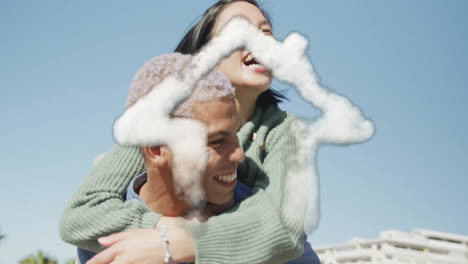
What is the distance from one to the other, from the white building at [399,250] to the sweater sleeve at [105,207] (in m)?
3.37

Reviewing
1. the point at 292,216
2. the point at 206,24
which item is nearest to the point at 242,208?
the point at 292,216

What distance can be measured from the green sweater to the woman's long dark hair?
169 millimetres

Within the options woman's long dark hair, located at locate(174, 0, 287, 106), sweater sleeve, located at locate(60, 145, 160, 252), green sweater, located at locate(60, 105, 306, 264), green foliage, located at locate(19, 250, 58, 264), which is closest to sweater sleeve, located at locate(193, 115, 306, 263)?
green sweater, located at locate(60, 105, 306, 264)

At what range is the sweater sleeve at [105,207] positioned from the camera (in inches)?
62.7

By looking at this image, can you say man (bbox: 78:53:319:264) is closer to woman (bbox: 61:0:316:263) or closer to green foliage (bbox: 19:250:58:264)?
woman (bbox: 61:0:316:263)

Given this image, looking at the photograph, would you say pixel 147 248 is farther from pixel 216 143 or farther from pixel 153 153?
pixel 216 143

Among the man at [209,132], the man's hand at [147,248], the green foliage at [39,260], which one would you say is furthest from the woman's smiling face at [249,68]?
the green foliage at [39,260]

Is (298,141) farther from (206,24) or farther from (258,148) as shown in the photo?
(206,24)

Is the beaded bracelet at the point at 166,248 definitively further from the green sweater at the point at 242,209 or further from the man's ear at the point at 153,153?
the man's ear at the point at 153,153

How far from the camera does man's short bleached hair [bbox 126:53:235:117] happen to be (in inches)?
52.6

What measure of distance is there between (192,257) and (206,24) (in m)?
0.92

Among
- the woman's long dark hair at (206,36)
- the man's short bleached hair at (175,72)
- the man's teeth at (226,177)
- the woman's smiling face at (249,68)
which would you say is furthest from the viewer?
the woman's long dark hair at (206,36)

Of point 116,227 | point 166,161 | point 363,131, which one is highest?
point 363,131

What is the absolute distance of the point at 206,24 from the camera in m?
2.05
